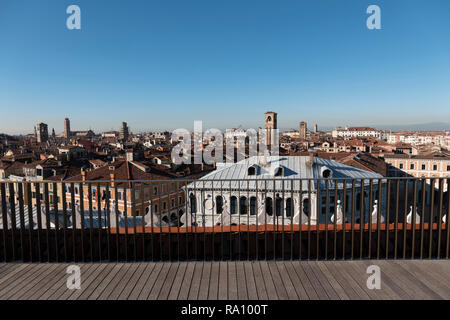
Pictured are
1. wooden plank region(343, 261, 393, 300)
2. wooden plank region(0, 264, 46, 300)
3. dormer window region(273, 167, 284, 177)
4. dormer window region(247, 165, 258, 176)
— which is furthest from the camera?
dormer window region(247, 165, 258, 176)

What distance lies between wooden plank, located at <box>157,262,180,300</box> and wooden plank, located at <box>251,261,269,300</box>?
3.11 ft

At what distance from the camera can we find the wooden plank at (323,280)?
3.11 m

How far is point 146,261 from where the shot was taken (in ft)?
13.1

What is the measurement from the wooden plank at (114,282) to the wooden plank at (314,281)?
2.18m

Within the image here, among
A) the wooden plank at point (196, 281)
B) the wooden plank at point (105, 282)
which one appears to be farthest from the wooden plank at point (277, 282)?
the wooden plank at point (105, 282)

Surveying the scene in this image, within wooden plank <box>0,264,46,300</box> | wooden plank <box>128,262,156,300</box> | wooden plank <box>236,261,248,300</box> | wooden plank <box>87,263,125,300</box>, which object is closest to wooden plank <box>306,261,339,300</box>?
wooden plank <box>236,261,248,300</box>

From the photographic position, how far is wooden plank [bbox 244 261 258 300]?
3.13m

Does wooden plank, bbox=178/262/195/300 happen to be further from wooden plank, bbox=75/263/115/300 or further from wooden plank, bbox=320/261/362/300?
wooden plank, bbox=320/261/362/300

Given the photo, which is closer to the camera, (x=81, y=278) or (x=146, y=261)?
(x=81, y=278)

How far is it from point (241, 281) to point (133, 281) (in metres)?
1.24

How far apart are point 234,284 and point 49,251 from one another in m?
2.58
